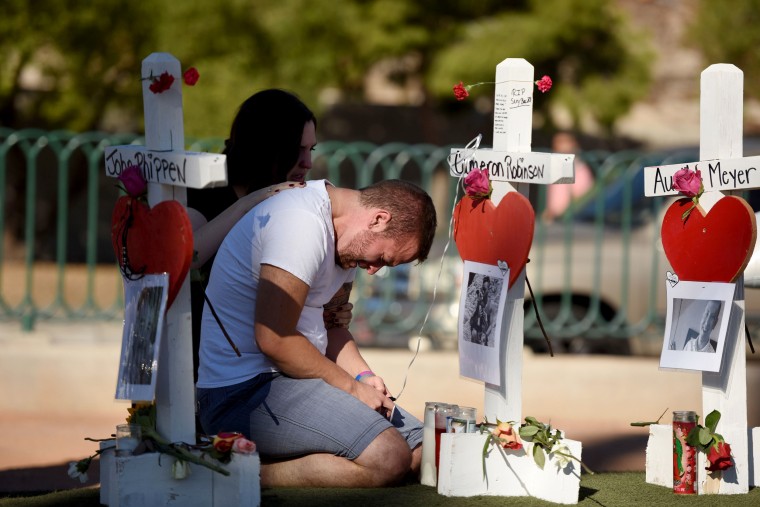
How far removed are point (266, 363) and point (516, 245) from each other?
0.85 m

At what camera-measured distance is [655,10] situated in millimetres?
28688

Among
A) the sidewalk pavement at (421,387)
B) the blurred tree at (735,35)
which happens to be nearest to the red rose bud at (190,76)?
the sidewalk pavement at (421,387)

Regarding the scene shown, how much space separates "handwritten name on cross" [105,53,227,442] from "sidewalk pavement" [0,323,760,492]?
8.93 feet

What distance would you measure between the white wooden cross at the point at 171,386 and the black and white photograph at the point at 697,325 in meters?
1.32

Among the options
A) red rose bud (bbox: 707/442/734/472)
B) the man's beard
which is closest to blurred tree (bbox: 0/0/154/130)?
the man's beard

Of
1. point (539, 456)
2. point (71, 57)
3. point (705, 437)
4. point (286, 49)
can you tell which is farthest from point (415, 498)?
point (71, 57)

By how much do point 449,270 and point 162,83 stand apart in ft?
14.0

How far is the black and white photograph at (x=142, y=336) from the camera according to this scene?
3.03m

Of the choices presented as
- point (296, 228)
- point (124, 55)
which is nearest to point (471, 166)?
point (296, 228)

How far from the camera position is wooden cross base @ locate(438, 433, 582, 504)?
10.9ft

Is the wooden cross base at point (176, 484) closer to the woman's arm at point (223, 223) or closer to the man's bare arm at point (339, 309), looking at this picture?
the woman's arm at point (223, 223)

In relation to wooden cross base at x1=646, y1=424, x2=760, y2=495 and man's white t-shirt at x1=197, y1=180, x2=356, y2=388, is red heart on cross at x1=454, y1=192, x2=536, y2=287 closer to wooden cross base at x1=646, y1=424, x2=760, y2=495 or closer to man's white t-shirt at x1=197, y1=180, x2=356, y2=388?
man's white t-shirt at x1=197, y1=180, x2=356, y2=388

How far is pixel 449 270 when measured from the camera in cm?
717

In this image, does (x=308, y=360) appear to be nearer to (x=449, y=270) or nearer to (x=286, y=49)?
(x=449, y=270)
